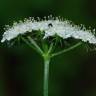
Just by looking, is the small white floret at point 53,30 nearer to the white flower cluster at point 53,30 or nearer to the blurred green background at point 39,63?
the white flower cluster at point 53,30

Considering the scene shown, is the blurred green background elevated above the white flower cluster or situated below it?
above

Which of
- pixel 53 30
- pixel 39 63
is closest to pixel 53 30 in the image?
pixel 53 30

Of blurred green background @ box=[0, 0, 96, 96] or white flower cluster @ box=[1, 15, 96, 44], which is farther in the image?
blurred green background @ box=[0, 0, 96, 96]

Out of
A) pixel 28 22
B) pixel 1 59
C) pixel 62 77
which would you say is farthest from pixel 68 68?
pixel 28 22

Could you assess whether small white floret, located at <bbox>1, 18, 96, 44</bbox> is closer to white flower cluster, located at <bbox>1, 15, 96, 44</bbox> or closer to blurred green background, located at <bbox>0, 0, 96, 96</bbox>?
white flower cluster, located at <bbox>1, 15, 96, 44</bbox>

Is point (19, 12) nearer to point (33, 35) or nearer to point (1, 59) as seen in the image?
point (1, 59)

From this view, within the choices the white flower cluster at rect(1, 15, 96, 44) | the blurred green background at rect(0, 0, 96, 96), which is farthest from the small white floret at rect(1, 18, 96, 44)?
the blurred green background at rect(0, 0, 96, 96)

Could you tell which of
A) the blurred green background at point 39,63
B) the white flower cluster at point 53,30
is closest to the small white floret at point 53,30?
the white flower cluster at point 53,30

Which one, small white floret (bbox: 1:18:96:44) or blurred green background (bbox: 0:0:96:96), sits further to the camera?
blurred green background (bbox: 0:0:96:96)

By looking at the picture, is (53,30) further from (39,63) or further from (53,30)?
(39,63)
